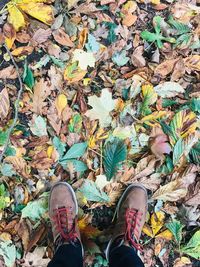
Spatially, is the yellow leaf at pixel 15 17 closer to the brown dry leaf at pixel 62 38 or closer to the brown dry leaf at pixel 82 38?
the brown dry leaf at pixel 62 38

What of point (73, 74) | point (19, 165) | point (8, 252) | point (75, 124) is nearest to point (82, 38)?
point (73, 74)

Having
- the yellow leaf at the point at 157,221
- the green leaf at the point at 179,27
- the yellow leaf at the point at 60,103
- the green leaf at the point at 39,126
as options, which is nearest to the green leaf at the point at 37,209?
the green leaf at the point at 39,126

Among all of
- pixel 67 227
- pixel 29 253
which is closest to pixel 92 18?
pixel 67 227

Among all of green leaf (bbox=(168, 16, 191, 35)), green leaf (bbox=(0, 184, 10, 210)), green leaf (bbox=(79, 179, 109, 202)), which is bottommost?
green leaf (bbox=(79, 179, 109, 202))

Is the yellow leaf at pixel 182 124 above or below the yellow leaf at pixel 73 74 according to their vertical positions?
below

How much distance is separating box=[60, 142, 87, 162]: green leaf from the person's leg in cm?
12

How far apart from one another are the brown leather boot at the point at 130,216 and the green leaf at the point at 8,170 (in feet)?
1.56

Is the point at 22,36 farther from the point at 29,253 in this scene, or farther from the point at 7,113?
the point at 29,253

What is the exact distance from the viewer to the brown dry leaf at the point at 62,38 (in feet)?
7.06

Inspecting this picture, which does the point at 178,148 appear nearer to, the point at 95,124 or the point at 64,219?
the point at 95,124

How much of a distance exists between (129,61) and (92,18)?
0.82 feet

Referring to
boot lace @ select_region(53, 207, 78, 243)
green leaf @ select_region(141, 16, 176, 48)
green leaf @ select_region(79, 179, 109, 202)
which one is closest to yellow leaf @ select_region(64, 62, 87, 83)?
green leaf @ select_region(141, 16, 176, 48)

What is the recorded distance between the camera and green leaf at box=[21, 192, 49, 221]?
2074 millimetres

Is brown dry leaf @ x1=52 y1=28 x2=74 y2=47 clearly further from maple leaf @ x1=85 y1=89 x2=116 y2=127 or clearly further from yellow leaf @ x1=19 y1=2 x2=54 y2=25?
maple leaf @ x1=85 y1=89 x2=116 y2=127
